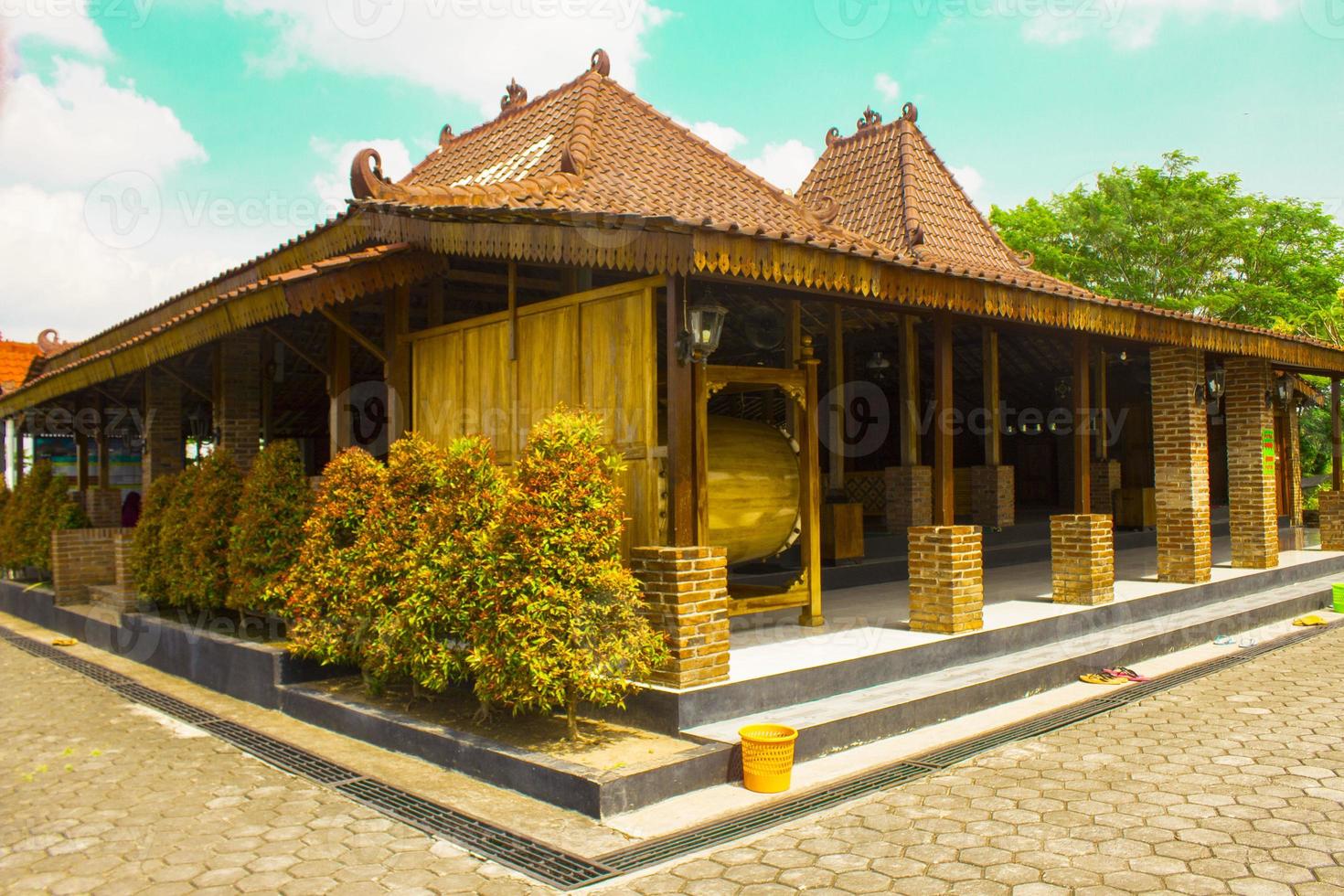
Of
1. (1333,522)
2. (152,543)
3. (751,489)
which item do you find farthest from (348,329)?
(1333,522)

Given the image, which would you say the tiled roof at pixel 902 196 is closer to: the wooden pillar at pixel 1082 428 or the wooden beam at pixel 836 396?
the wooden beam at pixel 836 396

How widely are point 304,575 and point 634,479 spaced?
3.12 metres

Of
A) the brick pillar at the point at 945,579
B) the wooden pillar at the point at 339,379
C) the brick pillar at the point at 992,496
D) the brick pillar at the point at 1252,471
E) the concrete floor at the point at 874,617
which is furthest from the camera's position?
the brick pillar at the point at 992,496

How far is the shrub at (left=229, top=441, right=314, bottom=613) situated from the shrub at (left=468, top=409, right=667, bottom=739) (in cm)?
367

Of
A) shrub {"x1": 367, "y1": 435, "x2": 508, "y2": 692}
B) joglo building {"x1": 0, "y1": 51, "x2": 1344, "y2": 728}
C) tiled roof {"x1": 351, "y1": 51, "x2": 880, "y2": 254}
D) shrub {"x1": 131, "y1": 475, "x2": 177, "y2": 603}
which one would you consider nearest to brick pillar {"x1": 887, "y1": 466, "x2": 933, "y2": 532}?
joglo building {"x1": 0, "y1": 51, "x2": 1344, "y2": 728}

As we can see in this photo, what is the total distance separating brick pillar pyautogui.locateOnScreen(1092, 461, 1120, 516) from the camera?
1783cm

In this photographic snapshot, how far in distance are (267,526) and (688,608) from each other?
15.7ft

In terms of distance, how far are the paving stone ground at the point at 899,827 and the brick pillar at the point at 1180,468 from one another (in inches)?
188

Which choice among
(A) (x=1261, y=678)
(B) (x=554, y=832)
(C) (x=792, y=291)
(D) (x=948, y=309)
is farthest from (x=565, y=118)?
(A) (x=1261, y=678)

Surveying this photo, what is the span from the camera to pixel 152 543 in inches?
443

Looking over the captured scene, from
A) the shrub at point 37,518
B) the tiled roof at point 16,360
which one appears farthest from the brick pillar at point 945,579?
the tiled roof at point 16,360

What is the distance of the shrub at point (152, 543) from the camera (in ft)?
36.4

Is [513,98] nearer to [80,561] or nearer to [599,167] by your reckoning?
[599,167]

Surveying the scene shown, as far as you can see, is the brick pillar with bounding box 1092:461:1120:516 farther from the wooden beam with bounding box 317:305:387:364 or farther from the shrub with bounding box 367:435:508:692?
the shrub with bounding box 367:435:508:692
